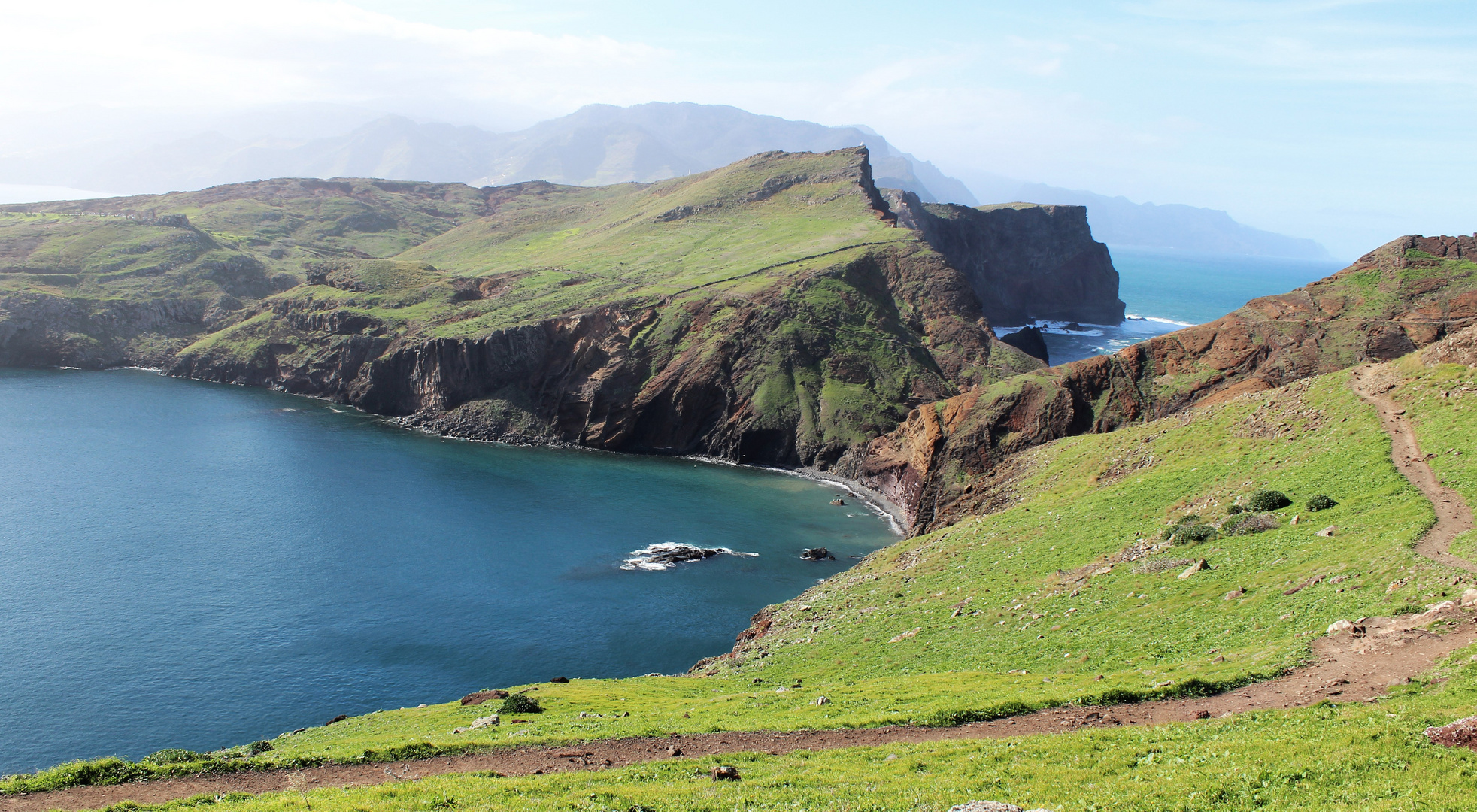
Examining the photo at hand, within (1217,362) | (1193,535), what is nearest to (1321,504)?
(1193,535)

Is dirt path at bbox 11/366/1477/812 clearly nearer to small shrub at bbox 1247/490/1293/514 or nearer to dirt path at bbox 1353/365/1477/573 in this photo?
dirt path at bbox 1353/365/1477/573

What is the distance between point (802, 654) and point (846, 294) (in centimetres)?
11868

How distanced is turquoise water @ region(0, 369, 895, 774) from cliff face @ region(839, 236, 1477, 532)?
1594 cm

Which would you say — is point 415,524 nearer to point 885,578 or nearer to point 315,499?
point 315,499

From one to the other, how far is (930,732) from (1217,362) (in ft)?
241

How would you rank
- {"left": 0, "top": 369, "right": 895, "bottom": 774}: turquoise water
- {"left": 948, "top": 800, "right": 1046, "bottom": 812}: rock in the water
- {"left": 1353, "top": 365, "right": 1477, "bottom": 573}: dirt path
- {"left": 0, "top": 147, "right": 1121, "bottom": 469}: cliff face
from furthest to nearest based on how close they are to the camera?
1. {"left": 0, "top": 147, "right": 1121, "bottom": 469}: cliff face
2. {"left": 0, "top": 369, "right": 895, "bottom": 774}: turquoise water
3. {"left": 1353, "top": 365, "right": 1477, "bottom": 573}: dirt path
4. {"left": 948, "top": 800, "right": 1046, "bottom": 812}: rock in the water

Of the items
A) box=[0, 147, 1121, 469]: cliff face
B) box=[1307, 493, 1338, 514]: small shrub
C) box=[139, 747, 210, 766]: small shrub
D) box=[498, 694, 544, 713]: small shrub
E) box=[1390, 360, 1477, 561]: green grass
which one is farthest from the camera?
box=[0, 147, 1121, 469]: cliff face

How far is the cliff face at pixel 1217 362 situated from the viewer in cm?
8156

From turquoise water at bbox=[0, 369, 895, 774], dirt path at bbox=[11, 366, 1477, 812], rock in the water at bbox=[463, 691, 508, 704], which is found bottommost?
turquoise water at bbox=[0, 369, 895, 774]

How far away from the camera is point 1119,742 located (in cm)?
2225

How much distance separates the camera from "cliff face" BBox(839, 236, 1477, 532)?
8156 centimetres

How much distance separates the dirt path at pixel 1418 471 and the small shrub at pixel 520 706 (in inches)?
1505

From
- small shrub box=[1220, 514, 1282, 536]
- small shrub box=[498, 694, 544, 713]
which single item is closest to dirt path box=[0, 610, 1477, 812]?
small shrub box=[498, 694, 544, 713]

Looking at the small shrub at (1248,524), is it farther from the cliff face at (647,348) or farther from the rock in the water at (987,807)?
the cliff face at (647,348)
